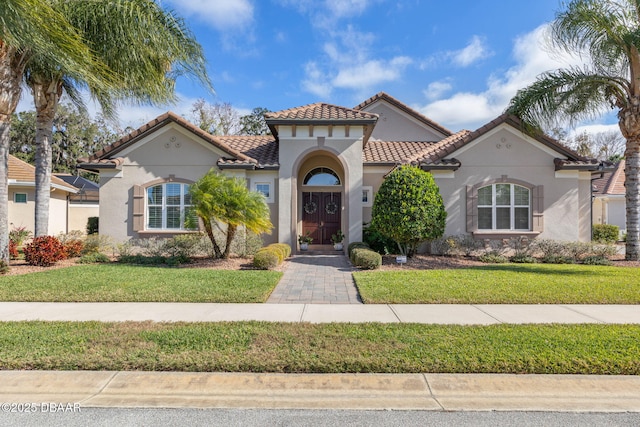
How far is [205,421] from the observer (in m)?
3.11

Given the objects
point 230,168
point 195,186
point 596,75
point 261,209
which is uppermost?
point 596,75

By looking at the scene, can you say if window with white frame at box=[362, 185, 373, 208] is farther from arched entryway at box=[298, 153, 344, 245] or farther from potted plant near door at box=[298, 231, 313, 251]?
potted plant near door at box=[298, 231, 313, 251]

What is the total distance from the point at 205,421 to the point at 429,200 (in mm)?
9578

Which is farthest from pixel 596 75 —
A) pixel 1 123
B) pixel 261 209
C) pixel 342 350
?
pixel 1 123

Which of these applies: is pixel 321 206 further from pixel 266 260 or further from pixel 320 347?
pixel 320 347

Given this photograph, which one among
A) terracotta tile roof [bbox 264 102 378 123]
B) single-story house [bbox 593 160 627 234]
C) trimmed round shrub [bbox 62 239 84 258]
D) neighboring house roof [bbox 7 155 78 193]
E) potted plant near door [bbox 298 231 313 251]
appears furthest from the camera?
single-story house [bbox 593 160 627 234]

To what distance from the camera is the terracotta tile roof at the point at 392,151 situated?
14391 mm

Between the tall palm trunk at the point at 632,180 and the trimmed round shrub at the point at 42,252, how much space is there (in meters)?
19.4

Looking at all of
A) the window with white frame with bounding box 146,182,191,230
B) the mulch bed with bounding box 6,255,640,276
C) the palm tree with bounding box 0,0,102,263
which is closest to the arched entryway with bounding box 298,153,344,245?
the mulch bed with bounding box 6,255,640,276

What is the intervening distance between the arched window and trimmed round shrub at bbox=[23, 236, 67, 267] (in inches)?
383

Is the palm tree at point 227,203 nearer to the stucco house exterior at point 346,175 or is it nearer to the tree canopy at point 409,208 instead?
the stucco house exterior at point 346,175

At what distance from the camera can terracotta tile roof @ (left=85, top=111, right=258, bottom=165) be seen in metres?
13.4

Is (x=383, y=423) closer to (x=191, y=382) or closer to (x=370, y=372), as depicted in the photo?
(x=370, y=372)

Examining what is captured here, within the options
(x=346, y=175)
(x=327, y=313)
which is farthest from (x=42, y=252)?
(x=346, y=175)
